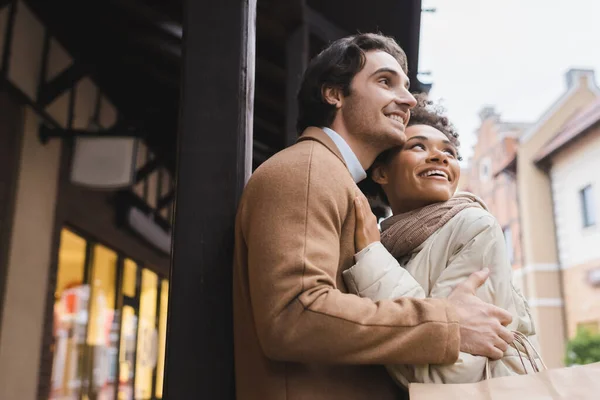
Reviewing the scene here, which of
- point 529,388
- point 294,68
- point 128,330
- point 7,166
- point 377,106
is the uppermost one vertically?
point 294,68

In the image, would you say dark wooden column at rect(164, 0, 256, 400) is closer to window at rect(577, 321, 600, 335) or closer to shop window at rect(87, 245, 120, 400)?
shop window at rect(87, 245, 120, 400)

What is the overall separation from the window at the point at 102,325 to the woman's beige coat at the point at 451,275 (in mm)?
4985

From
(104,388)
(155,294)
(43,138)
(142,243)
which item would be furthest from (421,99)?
(155,294)

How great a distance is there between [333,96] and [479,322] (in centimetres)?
87

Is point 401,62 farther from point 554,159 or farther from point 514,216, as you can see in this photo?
point 514,216

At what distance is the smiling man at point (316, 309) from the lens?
5.08 feet

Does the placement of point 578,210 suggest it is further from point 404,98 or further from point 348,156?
point 348,156

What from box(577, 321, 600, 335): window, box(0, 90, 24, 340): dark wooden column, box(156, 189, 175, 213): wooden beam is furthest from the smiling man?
box(577, 321, 600, 335): window

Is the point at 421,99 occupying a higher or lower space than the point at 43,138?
lower

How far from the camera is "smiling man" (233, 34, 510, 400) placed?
1.55m

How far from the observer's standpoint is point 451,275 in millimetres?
1779

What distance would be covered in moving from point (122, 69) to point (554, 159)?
760 inches

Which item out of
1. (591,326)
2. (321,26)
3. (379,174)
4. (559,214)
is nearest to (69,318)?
(321,26)

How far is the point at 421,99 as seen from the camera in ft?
7.90
